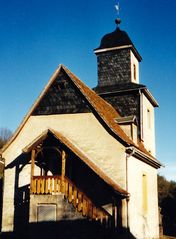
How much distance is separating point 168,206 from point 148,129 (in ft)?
46.5

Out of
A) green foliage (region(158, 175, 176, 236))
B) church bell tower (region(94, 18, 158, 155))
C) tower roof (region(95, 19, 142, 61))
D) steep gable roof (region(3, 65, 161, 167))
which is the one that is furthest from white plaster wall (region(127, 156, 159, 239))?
tower roof (region(95, 19, 142, 61))

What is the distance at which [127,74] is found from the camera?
26.0 metres

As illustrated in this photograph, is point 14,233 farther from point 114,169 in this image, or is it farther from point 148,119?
point 148,119

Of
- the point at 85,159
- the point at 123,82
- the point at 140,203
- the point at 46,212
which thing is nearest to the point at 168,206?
the point at 123,82

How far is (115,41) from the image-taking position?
2659 cm

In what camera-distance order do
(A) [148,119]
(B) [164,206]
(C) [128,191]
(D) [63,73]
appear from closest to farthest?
(C) [128,191]
(D) [63,73]
(A) [148,119]
(B) [164,206]

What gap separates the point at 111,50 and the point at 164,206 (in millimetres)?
18272

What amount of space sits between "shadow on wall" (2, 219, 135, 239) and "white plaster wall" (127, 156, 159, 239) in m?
1.42

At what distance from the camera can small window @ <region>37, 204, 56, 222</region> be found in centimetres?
1708

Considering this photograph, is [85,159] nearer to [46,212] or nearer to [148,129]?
[46,212]

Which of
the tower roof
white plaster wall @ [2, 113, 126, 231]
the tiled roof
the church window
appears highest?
the tower roof

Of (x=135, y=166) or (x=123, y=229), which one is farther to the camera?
(x=135, y=166)

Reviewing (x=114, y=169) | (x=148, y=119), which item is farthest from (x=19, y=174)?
(x=148, y=119)

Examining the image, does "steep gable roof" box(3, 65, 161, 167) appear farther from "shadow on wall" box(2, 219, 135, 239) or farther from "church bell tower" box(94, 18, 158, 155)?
"shadow on wall" box(2, 219, 135, 239)
